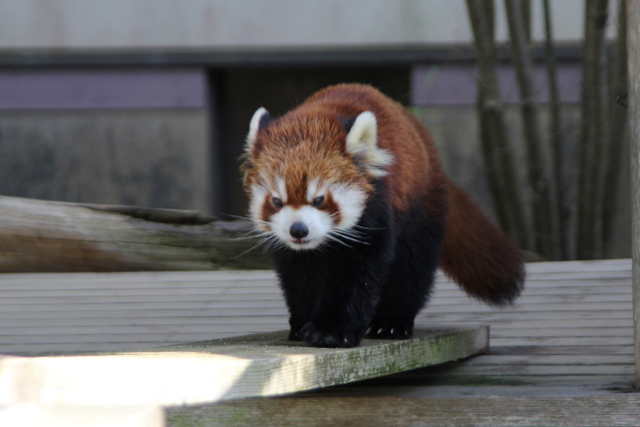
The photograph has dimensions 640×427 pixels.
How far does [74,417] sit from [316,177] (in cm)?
135

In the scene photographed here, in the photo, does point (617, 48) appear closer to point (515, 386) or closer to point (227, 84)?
point (515, 386)

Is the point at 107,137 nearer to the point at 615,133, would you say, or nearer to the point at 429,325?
the point at 615,133

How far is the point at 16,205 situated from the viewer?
361 centimetres

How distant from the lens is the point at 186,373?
1392 mm

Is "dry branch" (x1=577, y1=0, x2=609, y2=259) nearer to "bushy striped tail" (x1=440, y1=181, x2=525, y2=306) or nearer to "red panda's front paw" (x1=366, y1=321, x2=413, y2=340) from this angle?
"bushy striped tail" (x1=440, y1=181, x2=525, y2=306)

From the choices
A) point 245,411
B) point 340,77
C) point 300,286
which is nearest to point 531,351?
point 300,286

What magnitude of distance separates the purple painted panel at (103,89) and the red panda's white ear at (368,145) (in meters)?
4.00

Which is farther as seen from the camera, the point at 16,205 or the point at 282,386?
the point at 16,205

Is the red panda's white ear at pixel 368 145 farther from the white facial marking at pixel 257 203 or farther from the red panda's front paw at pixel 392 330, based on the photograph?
the red panda's front paw at pixel 392 330

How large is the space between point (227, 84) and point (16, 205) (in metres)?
3.27

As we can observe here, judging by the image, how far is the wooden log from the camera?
3.62m

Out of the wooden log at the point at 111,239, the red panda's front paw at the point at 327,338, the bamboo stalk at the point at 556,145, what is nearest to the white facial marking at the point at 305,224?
the red panda's front paw at the point at 327,338

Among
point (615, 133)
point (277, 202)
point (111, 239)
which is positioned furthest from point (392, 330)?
point (615, 133)

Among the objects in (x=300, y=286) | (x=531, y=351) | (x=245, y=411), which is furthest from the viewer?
(x=531, y=351)
